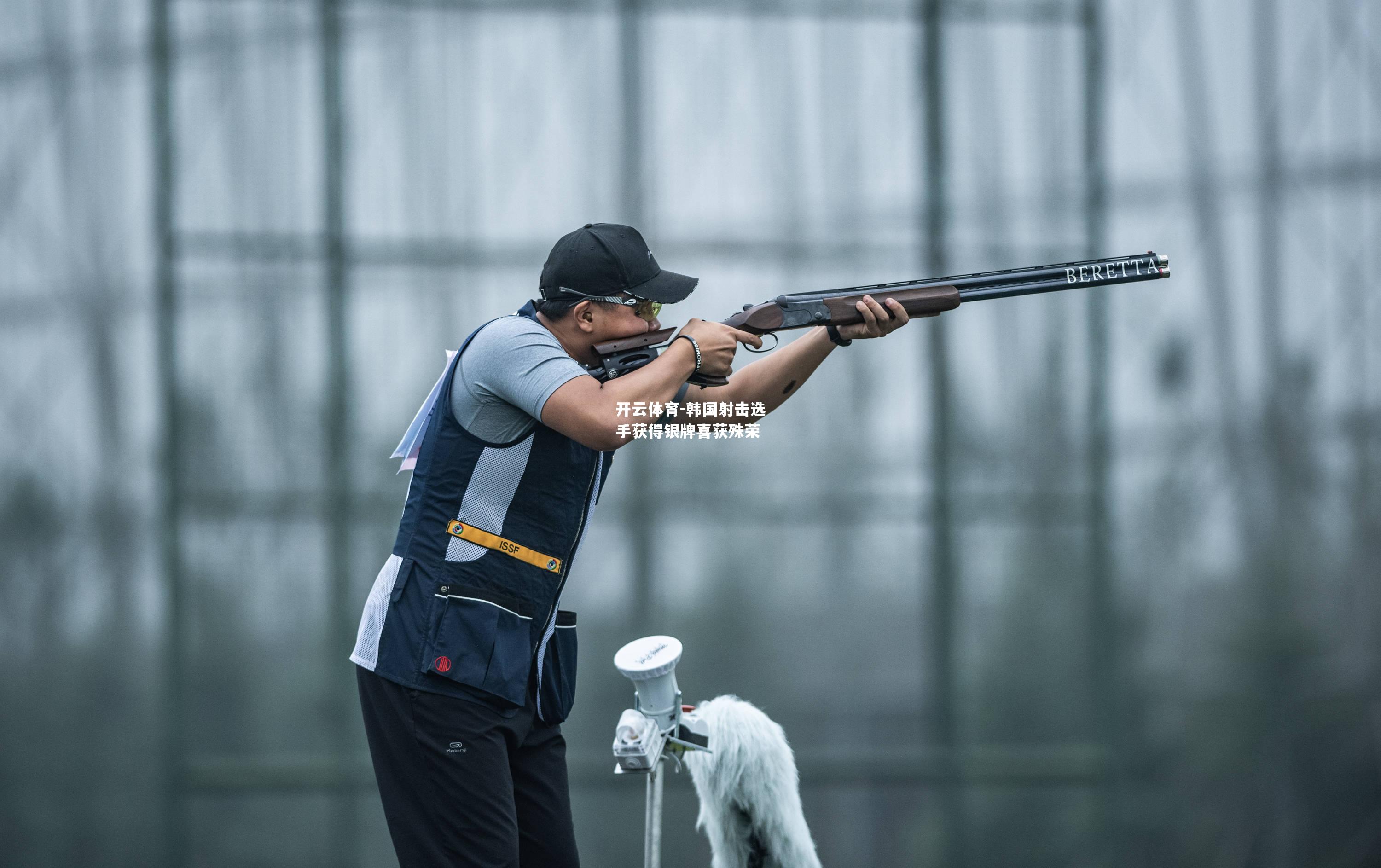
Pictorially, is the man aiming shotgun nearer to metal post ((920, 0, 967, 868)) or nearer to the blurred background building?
the blurred background building

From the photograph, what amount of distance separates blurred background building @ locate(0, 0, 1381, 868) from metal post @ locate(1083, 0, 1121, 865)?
0.04 feet

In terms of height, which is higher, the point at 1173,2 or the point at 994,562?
the point at 1173,2

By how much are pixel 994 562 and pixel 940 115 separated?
148 cm

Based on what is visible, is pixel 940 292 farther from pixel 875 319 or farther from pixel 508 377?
pixel 508 377

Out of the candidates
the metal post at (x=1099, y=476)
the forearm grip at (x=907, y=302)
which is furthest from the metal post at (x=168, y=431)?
the metal post at (x=1099, y=476)

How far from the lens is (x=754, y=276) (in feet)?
12.4

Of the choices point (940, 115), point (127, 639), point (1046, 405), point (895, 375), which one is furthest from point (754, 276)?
point (127, 639)

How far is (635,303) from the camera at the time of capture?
2232mm

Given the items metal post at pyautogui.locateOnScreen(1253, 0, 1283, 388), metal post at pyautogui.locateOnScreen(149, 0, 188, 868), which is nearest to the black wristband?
metal post at pyautogui.locateOnScreen(149, 0, 188, 868)

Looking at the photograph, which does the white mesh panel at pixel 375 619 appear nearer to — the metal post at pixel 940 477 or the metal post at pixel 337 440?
the metal post at pixel 337 440

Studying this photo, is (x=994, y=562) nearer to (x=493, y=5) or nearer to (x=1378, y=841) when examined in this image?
(x=1378, y=841)

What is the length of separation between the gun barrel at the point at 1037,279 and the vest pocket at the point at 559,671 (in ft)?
2.74

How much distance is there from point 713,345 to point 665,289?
15 cm

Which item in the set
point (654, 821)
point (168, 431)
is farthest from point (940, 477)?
point (168, 431)
